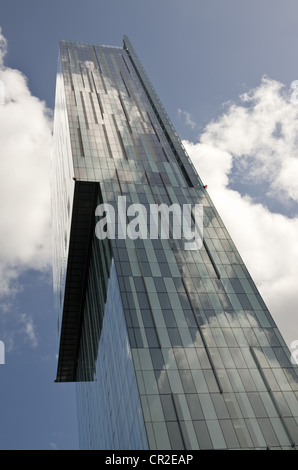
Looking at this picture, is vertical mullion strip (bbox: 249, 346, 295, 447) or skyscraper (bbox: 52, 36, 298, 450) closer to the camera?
vertical mullion strip (bbox: 249, 346, 295, 447)

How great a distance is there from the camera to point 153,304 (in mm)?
46406

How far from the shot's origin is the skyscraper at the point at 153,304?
123ft

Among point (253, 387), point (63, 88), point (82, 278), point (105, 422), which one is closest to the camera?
point (253, 387)

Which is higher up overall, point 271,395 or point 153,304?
point 153,304

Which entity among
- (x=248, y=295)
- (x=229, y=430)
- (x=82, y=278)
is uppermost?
(x=82, y=278)

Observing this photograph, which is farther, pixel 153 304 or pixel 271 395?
pixel 153 304

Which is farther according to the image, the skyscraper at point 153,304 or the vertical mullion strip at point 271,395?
the skyscraper at point 153,304

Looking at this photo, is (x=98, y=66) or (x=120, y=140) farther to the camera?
(x=98, y=66)

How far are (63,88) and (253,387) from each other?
6739 centimetres

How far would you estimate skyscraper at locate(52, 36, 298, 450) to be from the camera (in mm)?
37531
